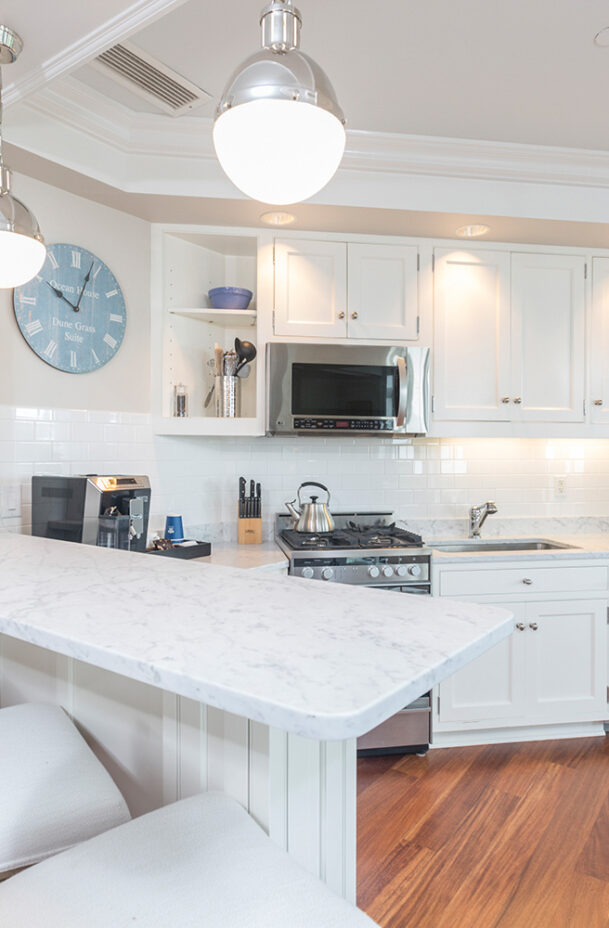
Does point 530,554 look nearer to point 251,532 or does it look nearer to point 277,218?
point 251,532

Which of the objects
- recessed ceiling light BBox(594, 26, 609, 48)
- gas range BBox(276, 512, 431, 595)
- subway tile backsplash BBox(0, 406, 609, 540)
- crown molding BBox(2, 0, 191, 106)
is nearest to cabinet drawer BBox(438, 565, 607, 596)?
gas range BBox(276, 512, 431, 595)

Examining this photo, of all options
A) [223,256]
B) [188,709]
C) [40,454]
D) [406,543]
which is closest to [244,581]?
[188,709]

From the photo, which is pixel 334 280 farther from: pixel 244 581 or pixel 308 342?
pixel 244 581

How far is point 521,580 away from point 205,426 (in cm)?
163

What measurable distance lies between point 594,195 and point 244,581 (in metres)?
2.72

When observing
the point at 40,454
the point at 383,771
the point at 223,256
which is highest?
the point at 223,256

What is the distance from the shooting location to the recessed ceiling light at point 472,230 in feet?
9.66

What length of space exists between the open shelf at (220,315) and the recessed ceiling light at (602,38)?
5.45 feet

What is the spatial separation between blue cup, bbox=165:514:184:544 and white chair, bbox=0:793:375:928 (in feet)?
6.88

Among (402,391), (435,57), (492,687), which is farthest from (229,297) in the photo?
(492,687)

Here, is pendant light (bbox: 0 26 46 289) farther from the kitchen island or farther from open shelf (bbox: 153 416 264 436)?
open shelf (bbox: 153 416 264 436)

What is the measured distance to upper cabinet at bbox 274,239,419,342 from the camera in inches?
117

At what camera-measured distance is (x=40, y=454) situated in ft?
7.94

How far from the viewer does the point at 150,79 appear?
2191mm
